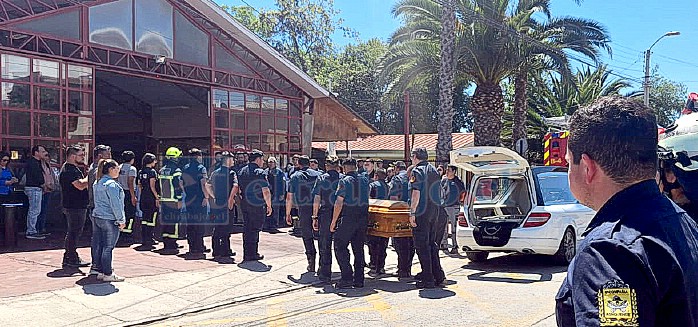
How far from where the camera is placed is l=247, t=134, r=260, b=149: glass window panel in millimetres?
18275

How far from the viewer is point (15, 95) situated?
1237 centimetres

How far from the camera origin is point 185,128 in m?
20.1

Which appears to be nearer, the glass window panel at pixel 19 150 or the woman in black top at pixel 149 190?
the woman in black top at pixel 149 190

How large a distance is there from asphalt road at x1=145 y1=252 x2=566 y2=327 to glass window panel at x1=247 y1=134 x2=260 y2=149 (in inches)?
350

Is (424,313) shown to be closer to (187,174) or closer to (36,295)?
(36,295)

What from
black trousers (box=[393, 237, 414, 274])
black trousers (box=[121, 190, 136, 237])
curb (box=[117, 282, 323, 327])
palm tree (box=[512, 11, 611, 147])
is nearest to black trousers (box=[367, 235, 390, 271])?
black trousers (box=[393, 237, 414, 274])

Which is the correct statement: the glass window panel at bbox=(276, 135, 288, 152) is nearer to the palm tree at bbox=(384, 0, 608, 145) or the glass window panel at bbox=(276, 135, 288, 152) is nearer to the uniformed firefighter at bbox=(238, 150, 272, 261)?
the palm tree at bbox=(384, 0, 608, 145)

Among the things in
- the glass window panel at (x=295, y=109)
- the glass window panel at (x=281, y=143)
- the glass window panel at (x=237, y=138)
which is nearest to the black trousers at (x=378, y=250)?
the glass window panel at (x=237, y=138)

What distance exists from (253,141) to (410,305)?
11.4 m

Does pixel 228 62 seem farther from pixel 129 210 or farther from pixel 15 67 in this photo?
pixel 129 210

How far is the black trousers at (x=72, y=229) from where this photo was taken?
930cm

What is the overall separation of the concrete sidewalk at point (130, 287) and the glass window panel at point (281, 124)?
803cm

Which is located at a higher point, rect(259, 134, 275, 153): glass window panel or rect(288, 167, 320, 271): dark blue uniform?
rect(259, 134, 275, 153): glass window panel

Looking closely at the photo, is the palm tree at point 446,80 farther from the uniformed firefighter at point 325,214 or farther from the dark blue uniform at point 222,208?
the uniformed firefighter at point 325,214
